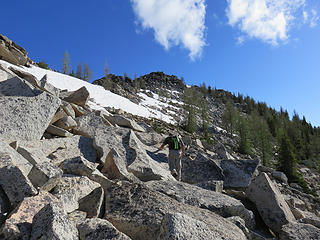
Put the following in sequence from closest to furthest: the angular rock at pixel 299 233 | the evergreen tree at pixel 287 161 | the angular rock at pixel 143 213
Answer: the angular rock at pixel 143 213, the angular rock at pixel 299 233, the evergreen tree at pixel 287 161

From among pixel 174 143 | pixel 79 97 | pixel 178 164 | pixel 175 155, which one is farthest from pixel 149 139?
pixel 79 97

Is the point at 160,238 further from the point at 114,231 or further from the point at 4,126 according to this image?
the point at 4,126

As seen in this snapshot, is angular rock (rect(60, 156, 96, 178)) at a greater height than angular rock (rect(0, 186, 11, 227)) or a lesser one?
greater

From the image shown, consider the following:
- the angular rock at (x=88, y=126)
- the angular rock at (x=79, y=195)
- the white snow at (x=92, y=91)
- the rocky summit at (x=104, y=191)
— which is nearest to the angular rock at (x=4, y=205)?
the rocky summit at (x=104, y=191)

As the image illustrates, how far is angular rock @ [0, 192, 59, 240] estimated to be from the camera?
2301 millimetres

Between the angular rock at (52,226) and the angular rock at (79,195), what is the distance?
80 centimetres

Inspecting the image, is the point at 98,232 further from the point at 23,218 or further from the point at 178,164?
the point at 178,164

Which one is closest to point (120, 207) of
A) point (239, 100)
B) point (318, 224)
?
point (318, 224)

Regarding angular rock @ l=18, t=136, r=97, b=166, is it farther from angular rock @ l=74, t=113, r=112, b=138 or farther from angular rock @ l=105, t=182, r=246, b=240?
angular rock @ l=105, t=182, r=246, b=240

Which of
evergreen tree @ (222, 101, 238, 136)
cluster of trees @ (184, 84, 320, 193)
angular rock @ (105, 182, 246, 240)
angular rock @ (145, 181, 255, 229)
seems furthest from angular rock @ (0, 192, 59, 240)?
evergreen tree @ (222, 101, 238, 136)

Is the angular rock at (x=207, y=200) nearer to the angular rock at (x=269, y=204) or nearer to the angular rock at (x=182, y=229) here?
the angular rock at (x=269, y=204)

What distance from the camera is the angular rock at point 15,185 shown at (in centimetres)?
292

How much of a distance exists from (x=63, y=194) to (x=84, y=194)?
1.23 feet

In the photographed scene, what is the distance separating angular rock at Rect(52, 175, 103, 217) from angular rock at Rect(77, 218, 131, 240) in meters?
0.72
